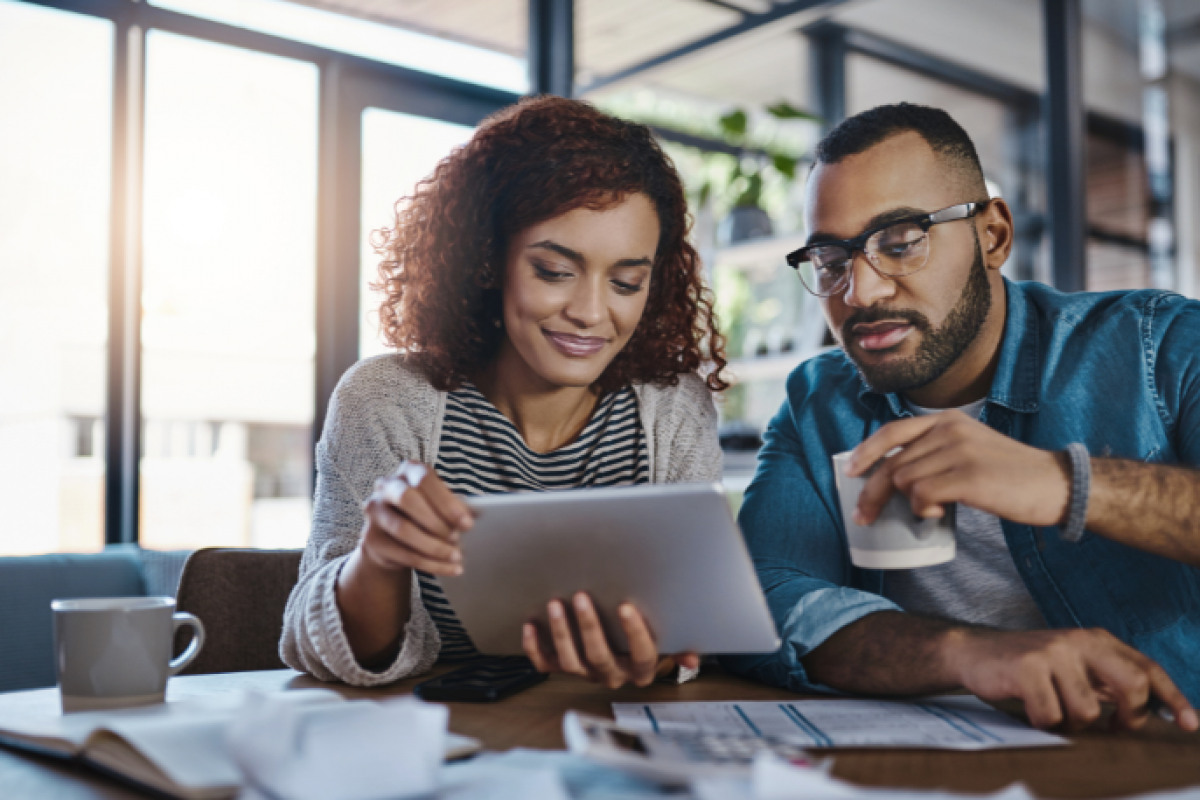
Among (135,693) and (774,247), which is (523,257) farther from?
(774,247)

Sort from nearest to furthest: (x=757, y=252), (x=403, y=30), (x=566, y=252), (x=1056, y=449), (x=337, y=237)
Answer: (x=1056, y=449) → (x=566, y=252) → (x=337, y=237) → (x=757, y=252) → (x=403, y=30)

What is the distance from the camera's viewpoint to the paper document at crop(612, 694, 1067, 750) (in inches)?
31.4

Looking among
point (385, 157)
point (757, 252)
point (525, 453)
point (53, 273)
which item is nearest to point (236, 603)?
point (525, 453)

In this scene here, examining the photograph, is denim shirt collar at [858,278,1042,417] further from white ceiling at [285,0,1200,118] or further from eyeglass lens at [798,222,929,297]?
white ceiling at [285,0,1200,118]

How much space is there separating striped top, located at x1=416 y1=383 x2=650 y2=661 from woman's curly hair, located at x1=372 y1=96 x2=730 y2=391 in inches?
1.9

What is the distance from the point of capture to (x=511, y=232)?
1.47 m

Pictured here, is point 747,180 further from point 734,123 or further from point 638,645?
point 638,645

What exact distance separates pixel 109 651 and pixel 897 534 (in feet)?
2.38

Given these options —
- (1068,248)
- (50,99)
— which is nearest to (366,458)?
(1068,248)

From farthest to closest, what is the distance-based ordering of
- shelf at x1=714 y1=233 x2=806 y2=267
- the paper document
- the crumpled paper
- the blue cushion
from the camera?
shelf at x1=714 y1=233 x2=806 y2=267 < the blue cushion < the paper document < the crumpled paper

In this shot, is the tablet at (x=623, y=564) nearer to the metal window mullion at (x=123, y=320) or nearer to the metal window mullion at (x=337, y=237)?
the metal window mullion at (x=123, y=320)

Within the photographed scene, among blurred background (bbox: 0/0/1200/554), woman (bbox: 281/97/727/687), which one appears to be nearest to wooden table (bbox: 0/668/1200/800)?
woman (bbox: 281/97/727/687)

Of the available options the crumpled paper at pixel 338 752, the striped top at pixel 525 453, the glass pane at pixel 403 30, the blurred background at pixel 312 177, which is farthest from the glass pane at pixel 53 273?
A: the crumpled paper at pixel 338 752

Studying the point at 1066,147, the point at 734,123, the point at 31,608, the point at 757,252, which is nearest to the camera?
the point at 31,608
